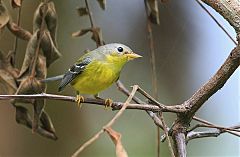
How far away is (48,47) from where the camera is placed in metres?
0.90

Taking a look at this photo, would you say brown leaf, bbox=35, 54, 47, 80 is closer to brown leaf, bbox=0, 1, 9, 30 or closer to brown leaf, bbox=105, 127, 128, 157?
brown leaf, bbox=0, 1, 9, 30

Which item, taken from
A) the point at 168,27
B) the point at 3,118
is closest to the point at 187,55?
the point at 168,27

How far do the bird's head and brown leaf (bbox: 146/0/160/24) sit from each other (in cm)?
14

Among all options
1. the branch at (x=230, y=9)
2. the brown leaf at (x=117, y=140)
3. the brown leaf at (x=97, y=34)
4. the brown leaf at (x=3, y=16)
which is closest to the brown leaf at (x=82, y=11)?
the brown leaf at (x=97, y=34)

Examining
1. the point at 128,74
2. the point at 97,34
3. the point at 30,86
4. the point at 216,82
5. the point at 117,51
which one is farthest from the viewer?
the point at 128,74

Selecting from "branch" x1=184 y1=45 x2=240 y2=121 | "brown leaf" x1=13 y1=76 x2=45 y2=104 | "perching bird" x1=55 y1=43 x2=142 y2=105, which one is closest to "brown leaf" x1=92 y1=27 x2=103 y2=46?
"perching bird" x1=55 y1=43 x2=142 y2=105

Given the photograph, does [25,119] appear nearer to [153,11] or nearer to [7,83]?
[7,83]

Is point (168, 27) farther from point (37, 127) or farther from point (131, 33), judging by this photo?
point (37, 127)

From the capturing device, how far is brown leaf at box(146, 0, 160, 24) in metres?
0.91

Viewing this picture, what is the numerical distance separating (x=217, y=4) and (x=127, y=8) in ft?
4.04

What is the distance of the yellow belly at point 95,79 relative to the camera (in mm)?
1032

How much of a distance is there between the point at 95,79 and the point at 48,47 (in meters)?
0.19

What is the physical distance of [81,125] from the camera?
2.01 metres

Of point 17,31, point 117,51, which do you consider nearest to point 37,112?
point 17,31
